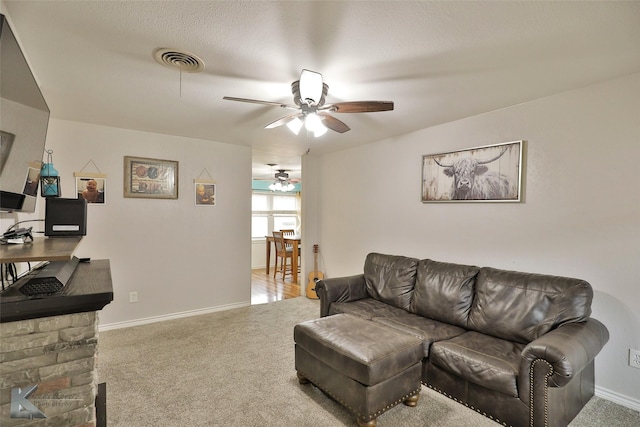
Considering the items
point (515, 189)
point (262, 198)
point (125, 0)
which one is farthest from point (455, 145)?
point (262, 198)

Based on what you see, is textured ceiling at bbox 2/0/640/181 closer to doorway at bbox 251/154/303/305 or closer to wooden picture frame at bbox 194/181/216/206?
wooden picture frame at bbox 194/181/216/206

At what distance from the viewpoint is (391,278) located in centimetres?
322

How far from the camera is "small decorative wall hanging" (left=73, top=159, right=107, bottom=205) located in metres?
3.28

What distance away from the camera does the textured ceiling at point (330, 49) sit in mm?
1462

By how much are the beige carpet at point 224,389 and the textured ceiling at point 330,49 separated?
7.29ft

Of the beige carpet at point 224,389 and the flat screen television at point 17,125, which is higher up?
the flat screen television at point 17,125

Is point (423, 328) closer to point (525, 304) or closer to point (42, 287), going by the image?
point (525, 304)

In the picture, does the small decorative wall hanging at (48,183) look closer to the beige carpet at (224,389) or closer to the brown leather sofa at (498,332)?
the beige carpet at (224,389)

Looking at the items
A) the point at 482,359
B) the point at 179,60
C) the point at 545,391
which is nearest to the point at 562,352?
the point at 545,391

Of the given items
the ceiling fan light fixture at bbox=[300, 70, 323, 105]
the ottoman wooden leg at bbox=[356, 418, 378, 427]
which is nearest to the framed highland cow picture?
the ceiling fan light fixture at bbox=[300, 70, 323, 105]

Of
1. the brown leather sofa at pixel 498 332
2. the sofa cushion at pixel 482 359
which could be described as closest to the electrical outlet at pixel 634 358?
the brown leather sofa at pixel 498 332

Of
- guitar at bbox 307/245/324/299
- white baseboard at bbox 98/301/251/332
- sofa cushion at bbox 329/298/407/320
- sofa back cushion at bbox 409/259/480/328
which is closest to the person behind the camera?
sofa back cushion at bbox 409/259/480/328

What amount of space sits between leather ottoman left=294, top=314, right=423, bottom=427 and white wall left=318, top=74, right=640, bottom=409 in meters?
1.31

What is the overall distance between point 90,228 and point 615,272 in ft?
15.3
